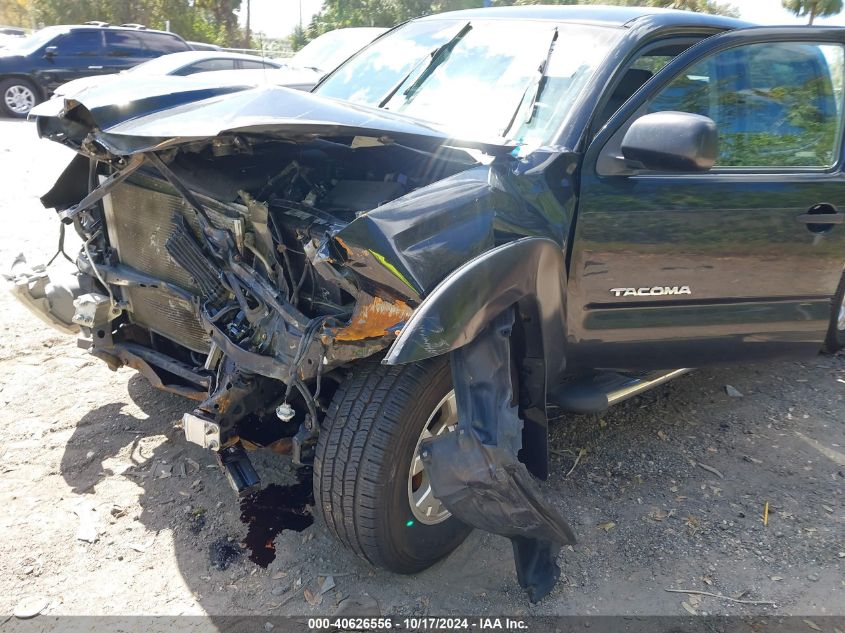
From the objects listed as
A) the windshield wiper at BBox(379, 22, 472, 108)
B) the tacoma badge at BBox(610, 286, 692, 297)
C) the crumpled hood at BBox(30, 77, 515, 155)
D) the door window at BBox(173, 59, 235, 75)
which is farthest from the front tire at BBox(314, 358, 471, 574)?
the door window at BBox(173, 59, 235, 75)

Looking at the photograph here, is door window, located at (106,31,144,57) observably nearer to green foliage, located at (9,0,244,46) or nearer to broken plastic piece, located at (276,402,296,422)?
broken plastic piece, located at (276,402,296,422)

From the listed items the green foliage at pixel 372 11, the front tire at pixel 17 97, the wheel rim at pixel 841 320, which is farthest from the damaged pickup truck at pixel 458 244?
the green foliage at pixel 372 11

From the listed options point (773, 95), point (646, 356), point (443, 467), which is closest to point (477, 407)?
point (443, 467)

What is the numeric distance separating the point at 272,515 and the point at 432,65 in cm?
212

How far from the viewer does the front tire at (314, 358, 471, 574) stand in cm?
233

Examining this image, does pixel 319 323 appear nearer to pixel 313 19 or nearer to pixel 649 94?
pixel 649 94

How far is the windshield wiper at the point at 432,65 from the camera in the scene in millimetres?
3229

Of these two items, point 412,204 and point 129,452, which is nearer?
point 412,204

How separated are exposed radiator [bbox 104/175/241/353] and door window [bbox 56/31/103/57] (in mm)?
11487

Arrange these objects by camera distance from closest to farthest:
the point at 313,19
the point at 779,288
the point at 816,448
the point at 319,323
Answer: the point at 319,323
the point at 779,288
the point at 816,448
the point at 313,19

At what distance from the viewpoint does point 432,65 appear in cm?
327

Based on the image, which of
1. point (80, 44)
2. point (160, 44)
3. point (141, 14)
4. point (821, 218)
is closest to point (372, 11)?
point (141, 14)

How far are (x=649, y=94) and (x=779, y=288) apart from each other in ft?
3.53

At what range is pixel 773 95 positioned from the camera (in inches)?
128
